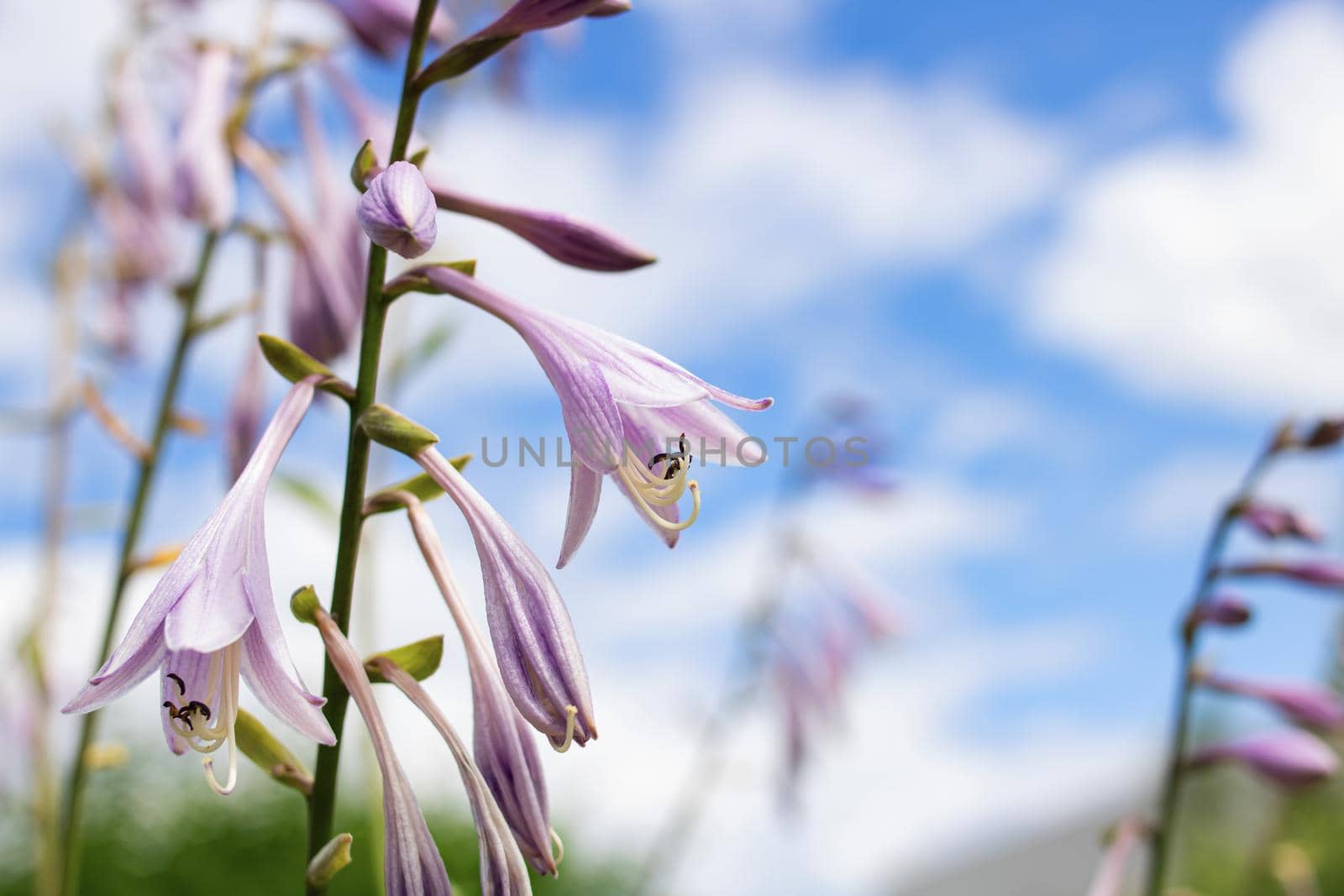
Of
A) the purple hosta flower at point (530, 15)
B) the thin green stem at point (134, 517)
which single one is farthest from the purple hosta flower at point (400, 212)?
the thin green stem at point (134, 517)

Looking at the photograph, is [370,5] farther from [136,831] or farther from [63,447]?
[136,831]

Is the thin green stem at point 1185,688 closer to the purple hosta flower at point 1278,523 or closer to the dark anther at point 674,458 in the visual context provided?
the purple hosta flower at point 1278,523

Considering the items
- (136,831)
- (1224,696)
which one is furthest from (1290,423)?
(136,831)

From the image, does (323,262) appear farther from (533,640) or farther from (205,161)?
(533,640)

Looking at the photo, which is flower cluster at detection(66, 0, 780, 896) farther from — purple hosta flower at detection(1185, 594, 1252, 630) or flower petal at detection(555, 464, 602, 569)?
purple hosta flower at detection(1185, 594, 1252, 630)

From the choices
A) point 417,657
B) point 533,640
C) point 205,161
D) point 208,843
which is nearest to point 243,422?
point 205,161

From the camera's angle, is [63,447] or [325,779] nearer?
[325,779]
